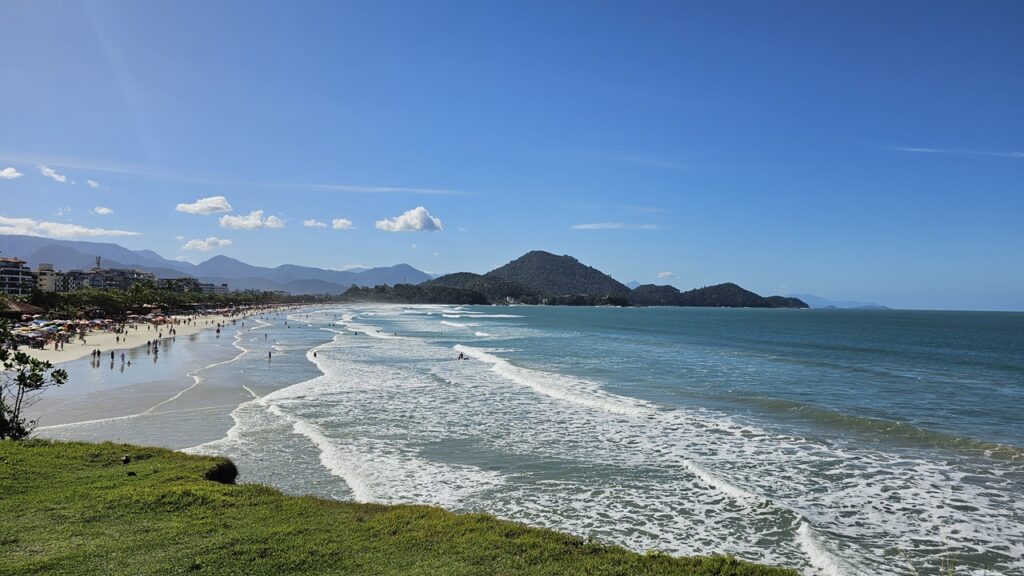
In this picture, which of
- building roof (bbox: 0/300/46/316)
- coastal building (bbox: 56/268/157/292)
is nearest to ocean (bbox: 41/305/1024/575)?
building roof (bbox: 0/300/46/316)

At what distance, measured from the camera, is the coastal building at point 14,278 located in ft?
382

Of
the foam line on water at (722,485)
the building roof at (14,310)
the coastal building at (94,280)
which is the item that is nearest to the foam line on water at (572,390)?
the foam line on water at (722,485)

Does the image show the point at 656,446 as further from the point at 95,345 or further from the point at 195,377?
the point at 95,345

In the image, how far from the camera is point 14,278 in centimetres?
12131

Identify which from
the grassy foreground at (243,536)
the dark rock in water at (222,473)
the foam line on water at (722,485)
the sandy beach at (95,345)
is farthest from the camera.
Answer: the sandy beach at (95,345)

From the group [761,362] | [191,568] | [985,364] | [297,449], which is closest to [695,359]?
[761,362]

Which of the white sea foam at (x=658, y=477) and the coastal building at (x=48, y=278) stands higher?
the coastal building at (x=48, y=278)

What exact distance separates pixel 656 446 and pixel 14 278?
151m

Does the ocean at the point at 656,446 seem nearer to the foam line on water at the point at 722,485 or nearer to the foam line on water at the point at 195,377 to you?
the foam line on water at the point at 722,485

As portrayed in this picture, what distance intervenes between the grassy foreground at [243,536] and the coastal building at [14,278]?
445 ft

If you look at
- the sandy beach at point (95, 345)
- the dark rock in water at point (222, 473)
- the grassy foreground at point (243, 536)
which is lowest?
the sandy beach at point (95, 345)

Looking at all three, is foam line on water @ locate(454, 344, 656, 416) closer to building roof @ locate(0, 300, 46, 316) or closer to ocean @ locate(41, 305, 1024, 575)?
ocean @ locate(41, 305, 1024, 575)

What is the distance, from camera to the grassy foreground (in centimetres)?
740

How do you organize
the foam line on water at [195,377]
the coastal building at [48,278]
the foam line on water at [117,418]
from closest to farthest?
1. the foam line on water at [117,418]
2. the foam line on water at [195,377]
3. the coastal building at [48,278]
